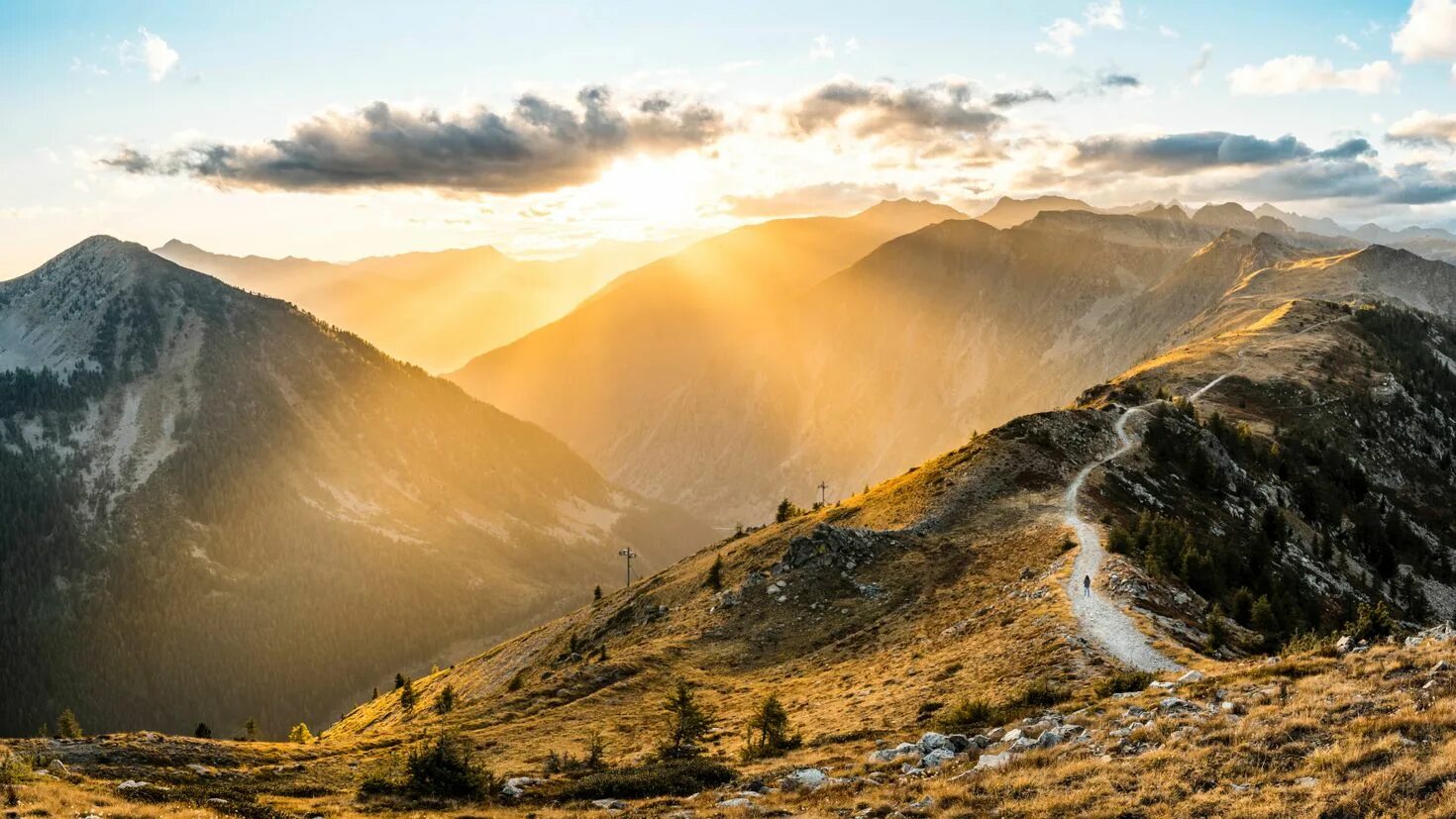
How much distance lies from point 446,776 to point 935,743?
20537 millimetres

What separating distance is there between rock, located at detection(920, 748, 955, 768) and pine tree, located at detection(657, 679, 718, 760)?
12.8m

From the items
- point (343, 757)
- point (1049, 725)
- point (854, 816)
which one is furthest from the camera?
point (343, 757)

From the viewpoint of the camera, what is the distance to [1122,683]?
36.3 m

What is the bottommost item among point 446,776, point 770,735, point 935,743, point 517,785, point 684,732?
point 684,732

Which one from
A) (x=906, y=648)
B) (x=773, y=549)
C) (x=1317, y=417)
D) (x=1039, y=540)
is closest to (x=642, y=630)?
(x=773, y=549)

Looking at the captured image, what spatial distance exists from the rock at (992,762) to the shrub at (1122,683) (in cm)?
828

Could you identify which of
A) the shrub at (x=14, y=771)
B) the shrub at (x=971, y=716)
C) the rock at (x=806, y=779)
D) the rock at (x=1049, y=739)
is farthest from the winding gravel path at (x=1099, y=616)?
the shrub at (x=14, y=771)

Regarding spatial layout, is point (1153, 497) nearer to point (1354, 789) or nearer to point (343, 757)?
point (1354, 789)

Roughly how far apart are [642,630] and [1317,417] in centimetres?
10911

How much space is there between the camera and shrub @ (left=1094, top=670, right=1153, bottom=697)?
35.9 metres

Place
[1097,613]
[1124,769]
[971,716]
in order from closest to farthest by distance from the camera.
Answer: [1124,769]
[971,716]
[1097,613]

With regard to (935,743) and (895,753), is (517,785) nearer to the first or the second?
(895,753)

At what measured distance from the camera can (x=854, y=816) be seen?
26.3 meters

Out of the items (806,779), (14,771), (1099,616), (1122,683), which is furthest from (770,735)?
(14,771)
